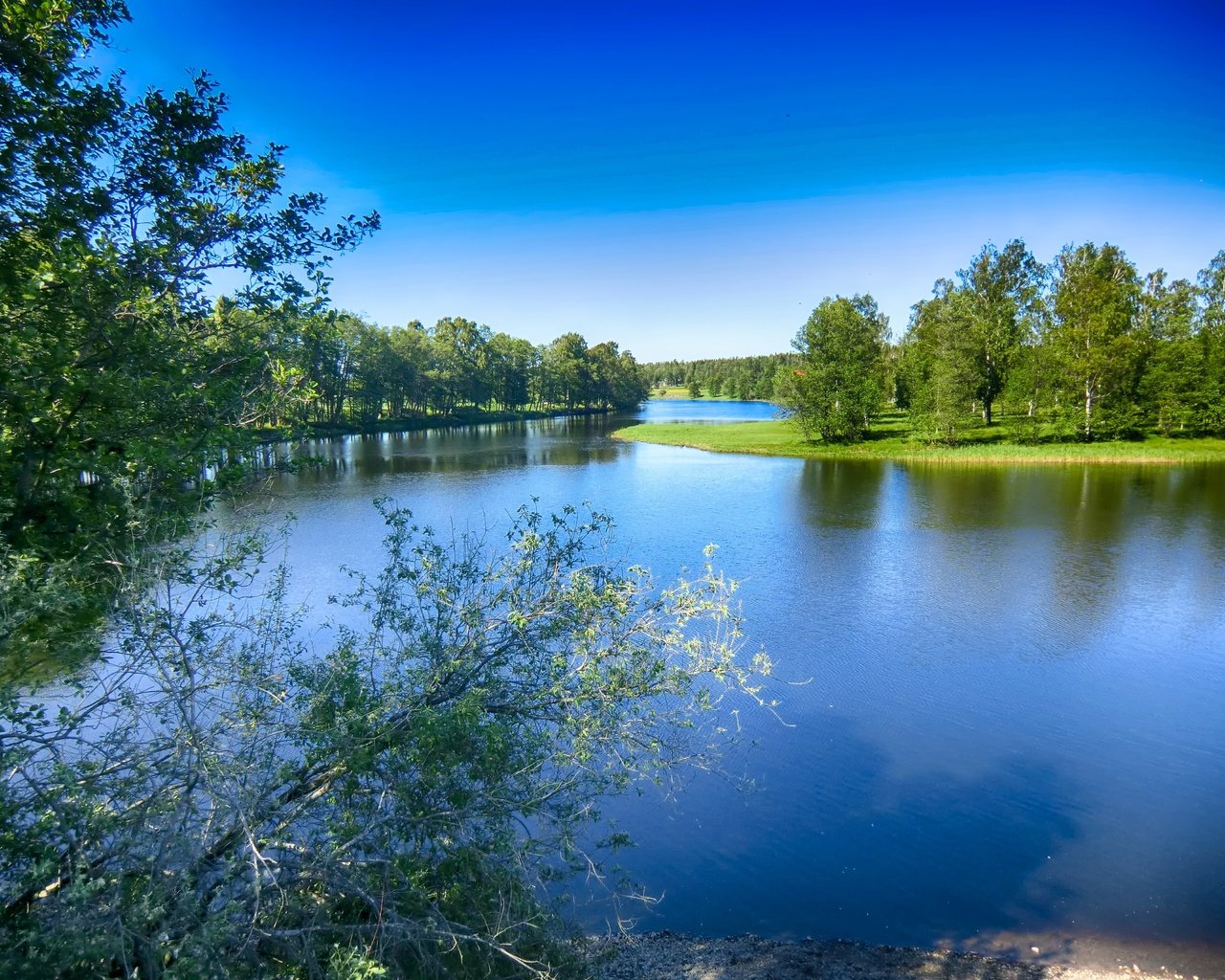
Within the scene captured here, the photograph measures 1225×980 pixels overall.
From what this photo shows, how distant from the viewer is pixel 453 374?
80.4 m

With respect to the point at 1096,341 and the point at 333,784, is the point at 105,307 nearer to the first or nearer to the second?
the point at 333,784

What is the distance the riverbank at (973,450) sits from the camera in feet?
140

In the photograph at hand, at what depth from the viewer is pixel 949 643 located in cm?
1574

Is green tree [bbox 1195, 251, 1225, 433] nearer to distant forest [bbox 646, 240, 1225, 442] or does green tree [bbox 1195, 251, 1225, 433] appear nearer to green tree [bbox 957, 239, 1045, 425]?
distant forest [bbox 646, 240, 1225, 442]

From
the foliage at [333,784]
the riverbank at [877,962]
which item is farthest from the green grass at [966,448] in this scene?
the foliage at [333,784]

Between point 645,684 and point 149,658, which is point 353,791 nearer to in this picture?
point 149,658

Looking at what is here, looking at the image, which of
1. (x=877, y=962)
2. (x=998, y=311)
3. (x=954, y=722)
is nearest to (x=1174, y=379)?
(x=998, y=311)

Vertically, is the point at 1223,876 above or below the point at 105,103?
below

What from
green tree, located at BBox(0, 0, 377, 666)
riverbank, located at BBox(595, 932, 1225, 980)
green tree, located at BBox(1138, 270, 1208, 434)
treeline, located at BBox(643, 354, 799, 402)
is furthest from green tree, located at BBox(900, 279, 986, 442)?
treeline, located at BBox(643, 354, 799, 402)

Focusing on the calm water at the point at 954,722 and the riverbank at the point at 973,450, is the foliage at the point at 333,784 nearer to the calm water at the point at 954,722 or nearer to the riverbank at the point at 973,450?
the calm water at the point at 954,722

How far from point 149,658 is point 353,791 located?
1.86 m

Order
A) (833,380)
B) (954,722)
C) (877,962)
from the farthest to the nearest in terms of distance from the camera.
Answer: (833,380), (954,722), (877,962)

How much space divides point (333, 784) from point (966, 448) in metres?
48.8

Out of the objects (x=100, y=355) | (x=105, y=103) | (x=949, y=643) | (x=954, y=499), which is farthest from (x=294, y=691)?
(x=954, y=499)
